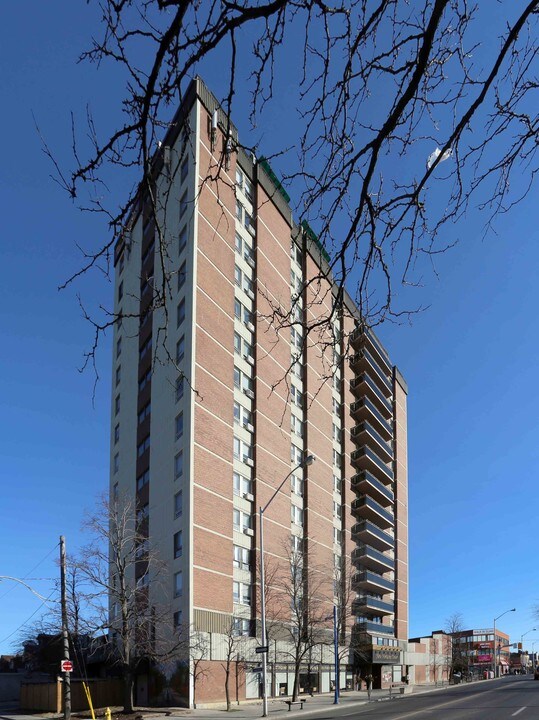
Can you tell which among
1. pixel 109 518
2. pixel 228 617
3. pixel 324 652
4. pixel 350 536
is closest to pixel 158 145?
pixel 109 518

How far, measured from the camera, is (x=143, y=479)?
51.3 meters

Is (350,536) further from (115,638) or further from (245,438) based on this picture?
(115,638)

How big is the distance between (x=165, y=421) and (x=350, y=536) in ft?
99.2

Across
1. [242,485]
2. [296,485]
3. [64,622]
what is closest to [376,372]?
[296,485]

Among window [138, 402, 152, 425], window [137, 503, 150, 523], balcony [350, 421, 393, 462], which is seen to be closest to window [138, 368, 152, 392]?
window [138, 402, 152, 425]

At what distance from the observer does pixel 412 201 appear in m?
4.10

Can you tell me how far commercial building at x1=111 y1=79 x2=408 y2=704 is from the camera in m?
43.1

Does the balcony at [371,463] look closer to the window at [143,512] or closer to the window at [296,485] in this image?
the window at [296,485]

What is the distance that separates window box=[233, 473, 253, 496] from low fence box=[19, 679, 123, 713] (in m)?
13.0

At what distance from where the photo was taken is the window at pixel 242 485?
4856cm

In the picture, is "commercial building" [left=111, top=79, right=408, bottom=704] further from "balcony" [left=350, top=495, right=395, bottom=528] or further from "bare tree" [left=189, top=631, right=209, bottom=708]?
"bare tree" [left=189, top=631, right=209, bottom=708]

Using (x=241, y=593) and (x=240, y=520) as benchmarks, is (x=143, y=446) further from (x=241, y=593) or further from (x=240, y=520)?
(x=241, y=593)

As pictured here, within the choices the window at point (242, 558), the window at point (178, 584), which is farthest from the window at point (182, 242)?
the window at point (178, 584)

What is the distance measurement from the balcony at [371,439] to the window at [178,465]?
33.8 metres
